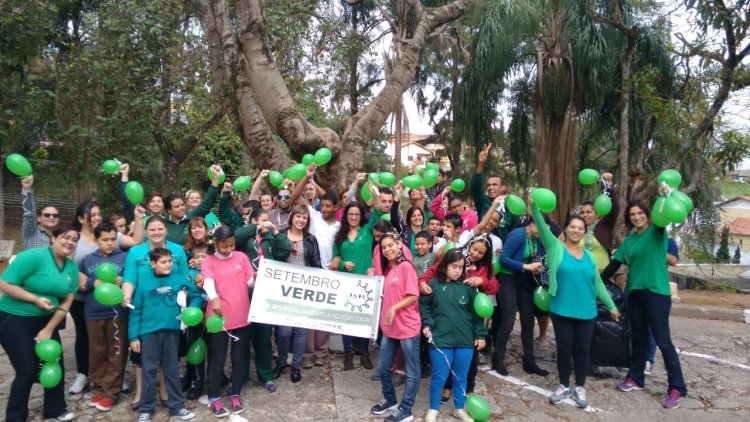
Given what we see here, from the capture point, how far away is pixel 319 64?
480 inches

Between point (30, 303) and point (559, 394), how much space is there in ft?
13.4

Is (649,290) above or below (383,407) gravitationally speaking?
above

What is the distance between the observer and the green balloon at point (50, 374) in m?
3.75

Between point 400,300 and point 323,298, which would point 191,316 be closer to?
point 323,298

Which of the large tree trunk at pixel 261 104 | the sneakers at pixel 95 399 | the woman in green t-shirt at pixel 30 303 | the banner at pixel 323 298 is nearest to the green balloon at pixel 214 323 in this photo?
the banner at pixel 323 298

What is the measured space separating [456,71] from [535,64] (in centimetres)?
693

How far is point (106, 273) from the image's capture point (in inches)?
152

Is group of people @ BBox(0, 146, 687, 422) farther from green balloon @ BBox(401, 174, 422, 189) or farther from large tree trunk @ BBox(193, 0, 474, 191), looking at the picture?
large tree trunk @ BBox(193, 0, 474, 191)

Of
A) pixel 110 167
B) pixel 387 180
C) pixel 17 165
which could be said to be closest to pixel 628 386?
→ pixel 387 180

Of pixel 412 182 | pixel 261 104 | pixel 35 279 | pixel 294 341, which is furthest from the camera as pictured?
pixel 261 104

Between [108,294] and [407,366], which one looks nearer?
[108,294]

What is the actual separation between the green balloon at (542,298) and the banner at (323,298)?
1424 mm

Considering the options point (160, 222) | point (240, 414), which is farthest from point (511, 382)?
point (160, 222)

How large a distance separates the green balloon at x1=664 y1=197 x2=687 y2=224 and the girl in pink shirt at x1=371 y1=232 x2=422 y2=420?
1967mm
